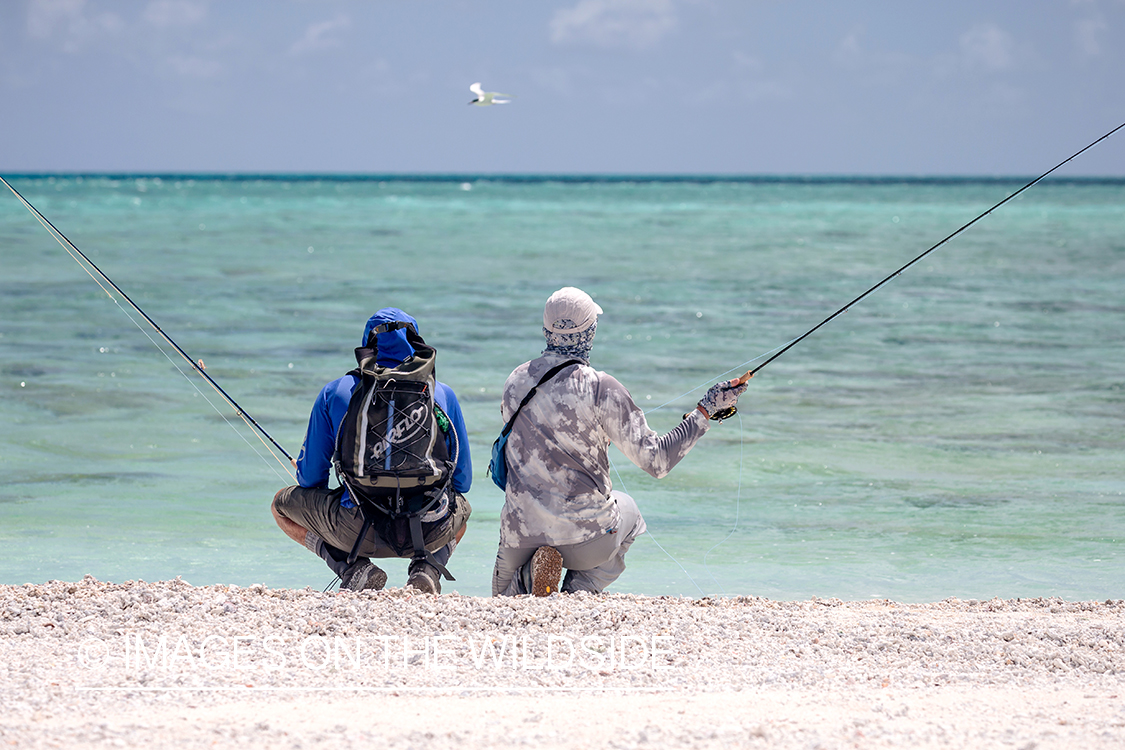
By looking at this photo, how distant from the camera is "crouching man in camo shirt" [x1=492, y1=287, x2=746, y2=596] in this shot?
3881 mm

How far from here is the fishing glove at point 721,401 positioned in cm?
387

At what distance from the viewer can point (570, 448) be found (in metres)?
3.95

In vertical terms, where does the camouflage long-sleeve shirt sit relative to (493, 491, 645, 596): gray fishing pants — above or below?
above

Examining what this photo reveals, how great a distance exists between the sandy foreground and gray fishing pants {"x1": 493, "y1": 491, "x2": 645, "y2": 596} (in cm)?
13

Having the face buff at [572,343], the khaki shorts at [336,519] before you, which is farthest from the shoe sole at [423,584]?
the face buff at [572,343]

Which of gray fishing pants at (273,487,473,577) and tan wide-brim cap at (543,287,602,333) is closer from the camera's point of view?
tan wide-brim cap at (543,287,602,333)

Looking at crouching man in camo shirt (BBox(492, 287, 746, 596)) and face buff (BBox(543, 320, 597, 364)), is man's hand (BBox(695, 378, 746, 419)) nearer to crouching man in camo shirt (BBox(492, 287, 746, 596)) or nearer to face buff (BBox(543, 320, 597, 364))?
crouching man in camo shirt (BBox(492, 287, 746, 596))

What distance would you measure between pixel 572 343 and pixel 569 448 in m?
0.37

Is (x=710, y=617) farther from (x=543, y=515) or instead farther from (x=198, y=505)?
(x=198, y=505)

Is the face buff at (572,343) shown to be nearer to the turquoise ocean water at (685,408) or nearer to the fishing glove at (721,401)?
the fishing glove at (721,401)

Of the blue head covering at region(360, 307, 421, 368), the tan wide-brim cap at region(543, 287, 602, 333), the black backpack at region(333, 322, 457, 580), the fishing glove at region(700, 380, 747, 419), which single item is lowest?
the black backpack at region(333, 322, 457, 580)

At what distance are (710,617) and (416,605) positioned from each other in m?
1.01

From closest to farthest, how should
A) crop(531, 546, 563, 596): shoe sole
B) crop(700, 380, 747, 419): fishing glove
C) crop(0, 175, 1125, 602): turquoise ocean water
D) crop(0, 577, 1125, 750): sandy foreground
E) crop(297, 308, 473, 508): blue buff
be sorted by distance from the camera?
crop(0, 577, 1125, 750): sandy foreground → crop(700, 380, 747, 419): fishing glove → crop(531, 546, 563, 596): shoe sole → crop(297, 308, 473, 508): blue buff → crop(0, 175, 1125, 602): turquoise ocean water

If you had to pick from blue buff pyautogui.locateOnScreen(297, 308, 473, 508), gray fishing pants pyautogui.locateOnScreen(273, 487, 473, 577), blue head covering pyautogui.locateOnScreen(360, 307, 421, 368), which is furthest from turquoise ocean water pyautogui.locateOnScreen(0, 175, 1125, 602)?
blue head covering pyautogui.locateOnScreen(360, 307, 421, 368)
